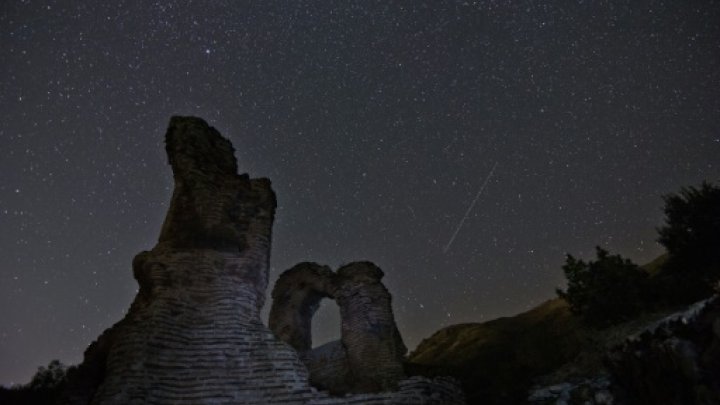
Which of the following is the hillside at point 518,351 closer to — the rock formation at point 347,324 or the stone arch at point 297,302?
the rock formation at point 347,324

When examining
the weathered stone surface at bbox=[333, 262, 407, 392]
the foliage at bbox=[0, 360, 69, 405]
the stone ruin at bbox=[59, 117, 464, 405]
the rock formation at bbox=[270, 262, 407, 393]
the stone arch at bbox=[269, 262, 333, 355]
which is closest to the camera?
the stone ruin at bbox=[59, 117, 464, 405]

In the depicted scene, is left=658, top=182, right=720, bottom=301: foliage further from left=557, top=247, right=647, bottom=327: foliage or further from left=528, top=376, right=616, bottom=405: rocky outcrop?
left=528, top=376, right=616, bottom=405: rocky outcrop

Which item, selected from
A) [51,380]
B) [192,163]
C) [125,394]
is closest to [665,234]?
[192,163]

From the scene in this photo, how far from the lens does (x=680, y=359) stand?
23.7 ft

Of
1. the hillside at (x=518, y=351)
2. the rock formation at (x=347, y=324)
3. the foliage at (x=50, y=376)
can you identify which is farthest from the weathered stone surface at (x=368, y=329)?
the foliage at (x=50, y=376)

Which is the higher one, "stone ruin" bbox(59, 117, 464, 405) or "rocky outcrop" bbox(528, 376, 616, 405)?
"stone ruin" bbox(59, 117, 464, 405)

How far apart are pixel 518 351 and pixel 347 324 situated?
1595cm

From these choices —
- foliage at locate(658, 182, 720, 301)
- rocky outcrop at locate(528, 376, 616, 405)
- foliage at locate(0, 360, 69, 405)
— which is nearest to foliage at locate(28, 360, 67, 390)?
foliage at locate(0, 360, 69, 405)

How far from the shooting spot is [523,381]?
59.3 ft

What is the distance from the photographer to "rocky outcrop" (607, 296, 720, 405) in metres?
6.57

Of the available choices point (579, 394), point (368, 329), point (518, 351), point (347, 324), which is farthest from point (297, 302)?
point (518, 351)

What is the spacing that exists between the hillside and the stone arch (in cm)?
479

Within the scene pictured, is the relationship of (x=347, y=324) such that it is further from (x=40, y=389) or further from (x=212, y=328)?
(x=40, y=389)

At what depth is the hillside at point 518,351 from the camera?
55.8 ft
